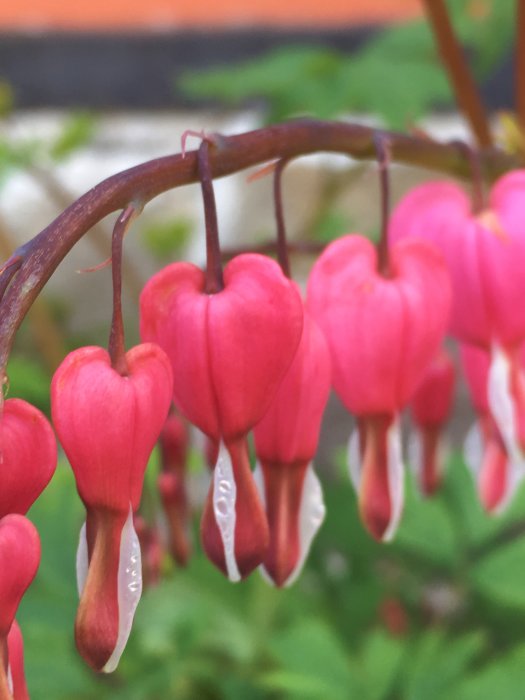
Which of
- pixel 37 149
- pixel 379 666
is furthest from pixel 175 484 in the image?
pixel 37 149

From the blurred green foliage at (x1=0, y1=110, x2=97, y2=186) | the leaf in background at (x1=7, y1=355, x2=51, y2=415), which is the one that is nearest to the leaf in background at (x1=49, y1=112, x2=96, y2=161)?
the blurred green foliage at (x1=0, y1=110, x2=97, y2=186)

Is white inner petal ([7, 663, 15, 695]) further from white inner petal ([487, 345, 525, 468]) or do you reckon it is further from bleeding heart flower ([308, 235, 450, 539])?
white inner petal ([487, 345, 525, 468])

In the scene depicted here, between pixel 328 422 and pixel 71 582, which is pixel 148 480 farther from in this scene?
pixel 328 422

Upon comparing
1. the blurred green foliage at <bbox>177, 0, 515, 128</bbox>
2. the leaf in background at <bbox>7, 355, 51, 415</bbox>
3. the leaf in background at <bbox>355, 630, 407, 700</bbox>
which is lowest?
the leaf in background at <bbox>355, 630, 407, 700</bbox>

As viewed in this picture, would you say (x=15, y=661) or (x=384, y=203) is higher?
(x=384, y=203)

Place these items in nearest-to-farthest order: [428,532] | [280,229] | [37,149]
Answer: [280,229] < [428,532] < [37,149]

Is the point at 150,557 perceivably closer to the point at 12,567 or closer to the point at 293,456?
the point at 293,456
